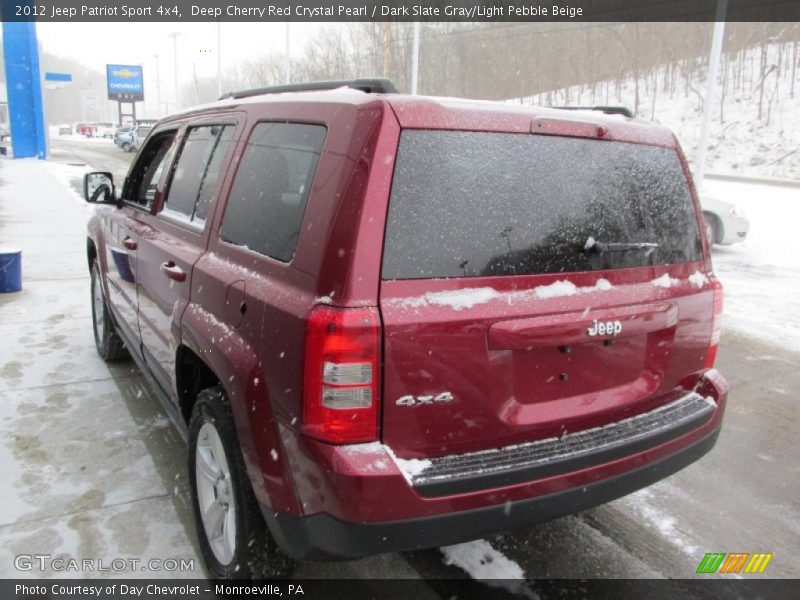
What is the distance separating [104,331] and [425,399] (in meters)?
3.89

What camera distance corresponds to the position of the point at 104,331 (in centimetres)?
489

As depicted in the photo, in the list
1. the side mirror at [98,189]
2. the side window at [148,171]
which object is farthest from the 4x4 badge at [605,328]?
the side mirror at [98,189]

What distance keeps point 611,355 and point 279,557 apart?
54.6 inches

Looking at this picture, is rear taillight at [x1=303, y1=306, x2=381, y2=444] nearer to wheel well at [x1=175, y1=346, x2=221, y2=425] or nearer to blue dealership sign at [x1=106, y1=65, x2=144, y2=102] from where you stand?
wheel well at [x1=175, y1=346, x2=221, y2=425]

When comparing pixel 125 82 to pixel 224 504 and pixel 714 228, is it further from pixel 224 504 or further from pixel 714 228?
pixel 224 504

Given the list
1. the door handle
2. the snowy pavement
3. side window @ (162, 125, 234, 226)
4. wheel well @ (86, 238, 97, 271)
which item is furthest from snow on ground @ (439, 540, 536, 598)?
wheel well @ (86, 238, 97, 271)

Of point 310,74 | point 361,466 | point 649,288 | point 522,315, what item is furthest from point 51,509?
point 310,74

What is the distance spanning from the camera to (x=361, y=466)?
1.79 metres

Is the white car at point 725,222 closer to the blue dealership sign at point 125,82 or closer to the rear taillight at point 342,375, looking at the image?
the rear taillight at point 342,375

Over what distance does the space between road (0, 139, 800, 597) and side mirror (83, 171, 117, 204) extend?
Answer: 1.33 meters

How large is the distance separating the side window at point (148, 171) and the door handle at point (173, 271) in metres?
0.84

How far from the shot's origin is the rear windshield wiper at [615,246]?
2.17 metres

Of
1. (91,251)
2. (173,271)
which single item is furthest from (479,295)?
(91,251)

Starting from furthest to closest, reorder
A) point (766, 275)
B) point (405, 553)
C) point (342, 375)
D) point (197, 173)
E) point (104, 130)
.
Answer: point (104, 130)
point (766, 275)
point (197, 173)
point (405, 553)
point (342, 375)
